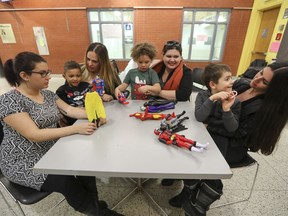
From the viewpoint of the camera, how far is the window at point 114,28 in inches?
215

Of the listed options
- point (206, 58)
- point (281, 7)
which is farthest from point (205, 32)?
point (281, 7)

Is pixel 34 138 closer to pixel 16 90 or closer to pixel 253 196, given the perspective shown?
pixel 16 90

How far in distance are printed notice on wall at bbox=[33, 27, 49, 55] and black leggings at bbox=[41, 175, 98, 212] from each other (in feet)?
20.7

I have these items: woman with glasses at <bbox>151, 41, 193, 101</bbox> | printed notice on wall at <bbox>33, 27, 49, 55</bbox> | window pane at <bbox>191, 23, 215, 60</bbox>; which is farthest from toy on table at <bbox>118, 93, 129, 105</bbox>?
→ printed notice on wall at <bbox>33, 27, 49, 55</bbox>

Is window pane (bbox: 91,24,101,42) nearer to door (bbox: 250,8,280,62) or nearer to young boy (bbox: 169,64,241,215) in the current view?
door (bbox: 250,8,280,62)

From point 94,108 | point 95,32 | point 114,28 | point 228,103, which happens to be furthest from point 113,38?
point 228,103

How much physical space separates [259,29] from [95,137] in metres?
5.86

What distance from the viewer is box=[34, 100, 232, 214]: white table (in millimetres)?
712

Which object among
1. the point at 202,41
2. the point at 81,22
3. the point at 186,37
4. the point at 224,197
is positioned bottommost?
the point at 224,197

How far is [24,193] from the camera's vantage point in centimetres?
95

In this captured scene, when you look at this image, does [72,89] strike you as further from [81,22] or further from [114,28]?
[81,22]

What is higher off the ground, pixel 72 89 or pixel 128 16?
pixel 128 16

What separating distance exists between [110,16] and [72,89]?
492cm

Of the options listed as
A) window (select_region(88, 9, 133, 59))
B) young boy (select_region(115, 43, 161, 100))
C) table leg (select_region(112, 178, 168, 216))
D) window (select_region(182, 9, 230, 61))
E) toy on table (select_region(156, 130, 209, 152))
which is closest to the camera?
toy on table (select_region(156, 130, 209, 152))
